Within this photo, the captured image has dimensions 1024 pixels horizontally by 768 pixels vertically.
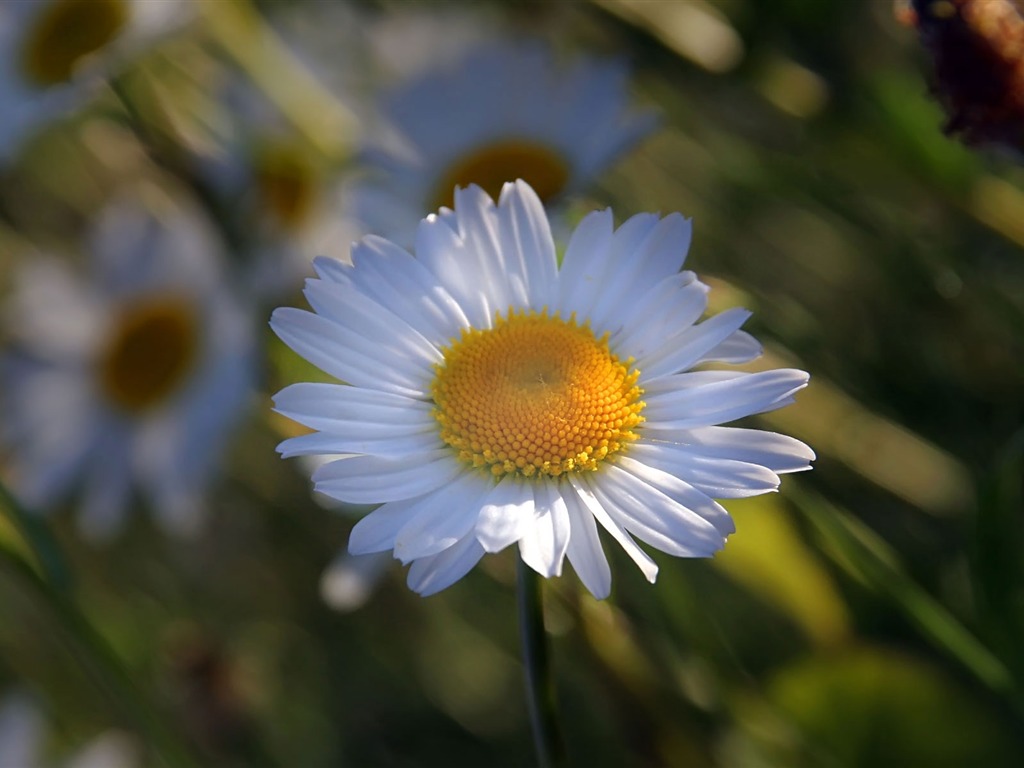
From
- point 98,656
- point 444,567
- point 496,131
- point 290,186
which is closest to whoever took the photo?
point 444,567

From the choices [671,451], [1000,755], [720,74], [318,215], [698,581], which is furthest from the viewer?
[318,215]

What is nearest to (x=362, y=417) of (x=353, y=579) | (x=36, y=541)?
(x=36, y=541)

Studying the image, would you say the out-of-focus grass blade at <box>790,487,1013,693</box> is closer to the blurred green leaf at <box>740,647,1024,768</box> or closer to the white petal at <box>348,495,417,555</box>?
the blurred green leaf at <box>740,647,1024,768</box>

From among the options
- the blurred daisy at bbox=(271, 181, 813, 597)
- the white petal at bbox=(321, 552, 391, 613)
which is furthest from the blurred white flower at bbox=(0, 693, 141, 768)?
the blurred daisy at bbox=(271, 181, 813, 597)

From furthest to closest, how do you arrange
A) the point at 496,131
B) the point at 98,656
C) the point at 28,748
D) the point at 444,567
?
the point at 496,131, the point at 28,748, the point at 98,656, the point at 444,567

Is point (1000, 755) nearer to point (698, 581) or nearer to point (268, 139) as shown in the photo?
point (698, 581)

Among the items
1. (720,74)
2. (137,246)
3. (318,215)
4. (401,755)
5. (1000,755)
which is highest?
(720,74)

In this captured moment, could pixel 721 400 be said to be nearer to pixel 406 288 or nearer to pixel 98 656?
A: pixel 406 288

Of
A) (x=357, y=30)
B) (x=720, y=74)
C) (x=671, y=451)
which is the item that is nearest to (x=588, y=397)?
(x=671, y=451)
